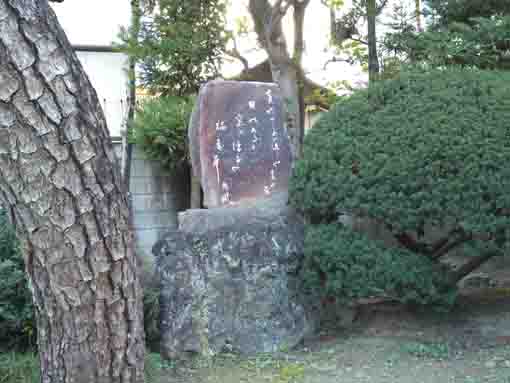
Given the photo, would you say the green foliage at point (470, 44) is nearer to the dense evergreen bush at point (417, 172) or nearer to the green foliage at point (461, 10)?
the green foliage at point (461, 10)

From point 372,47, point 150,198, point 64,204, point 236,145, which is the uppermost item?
point 372,47

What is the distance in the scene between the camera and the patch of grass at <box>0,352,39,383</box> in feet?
11.9

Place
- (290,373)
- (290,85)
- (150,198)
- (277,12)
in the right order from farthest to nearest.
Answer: (150,198) → (290,85) → (277,12) → (290,373)

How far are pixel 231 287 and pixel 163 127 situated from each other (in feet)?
10.9

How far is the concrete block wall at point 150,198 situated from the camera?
27.9 feet

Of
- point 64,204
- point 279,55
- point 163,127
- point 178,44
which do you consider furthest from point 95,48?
point 64,204

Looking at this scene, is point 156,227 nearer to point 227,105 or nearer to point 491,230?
point 227,105

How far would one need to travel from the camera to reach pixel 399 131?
4160 mm

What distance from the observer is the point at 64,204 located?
6.80 feet

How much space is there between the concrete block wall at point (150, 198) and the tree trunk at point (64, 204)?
6.16 m

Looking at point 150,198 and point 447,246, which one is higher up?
point 150,198

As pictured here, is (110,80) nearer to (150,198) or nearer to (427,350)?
(150,198)

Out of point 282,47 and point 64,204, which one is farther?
point 282,47

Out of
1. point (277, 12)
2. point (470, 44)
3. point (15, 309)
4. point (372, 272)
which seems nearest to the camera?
point (372, 272)
